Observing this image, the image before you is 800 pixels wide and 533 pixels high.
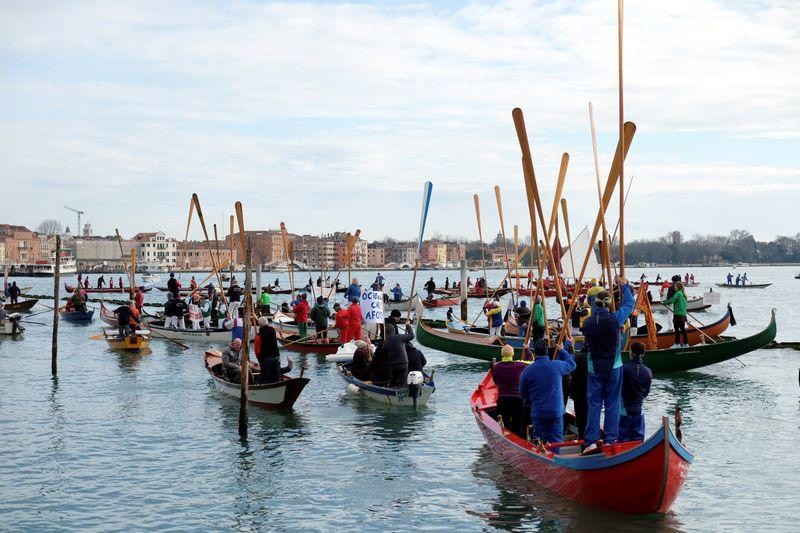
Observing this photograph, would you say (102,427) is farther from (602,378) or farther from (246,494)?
(602,378)

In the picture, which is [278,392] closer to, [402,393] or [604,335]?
[402,393]

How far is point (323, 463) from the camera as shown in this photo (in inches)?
599

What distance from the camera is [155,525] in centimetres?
1195

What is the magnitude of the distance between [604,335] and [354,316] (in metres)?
17.0

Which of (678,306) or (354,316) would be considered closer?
(678,306)

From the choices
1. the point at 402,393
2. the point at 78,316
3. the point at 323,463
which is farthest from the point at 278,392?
the point at 78,316

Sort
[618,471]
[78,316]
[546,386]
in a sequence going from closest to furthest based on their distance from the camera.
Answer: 1. [618,471]
2. [546,386]
3. [78,316]

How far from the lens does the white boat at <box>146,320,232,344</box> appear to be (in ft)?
115

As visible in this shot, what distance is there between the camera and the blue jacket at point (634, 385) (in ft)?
40.1

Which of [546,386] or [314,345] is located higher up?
[546,386]

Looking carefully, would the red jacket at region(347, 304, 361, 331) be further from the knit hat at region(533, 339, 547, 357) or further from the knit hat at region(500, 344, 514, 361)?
the knit hat at region(533, 339, 547, 357)

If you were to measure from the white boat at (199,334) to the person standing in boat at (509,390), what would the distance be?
2183cm

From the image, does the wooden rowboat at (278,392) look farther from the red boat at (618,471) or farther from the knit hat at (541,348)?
the knit hat at (541,348)

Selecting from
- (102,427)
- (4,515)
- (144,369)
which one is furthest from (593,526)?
(144,369)
